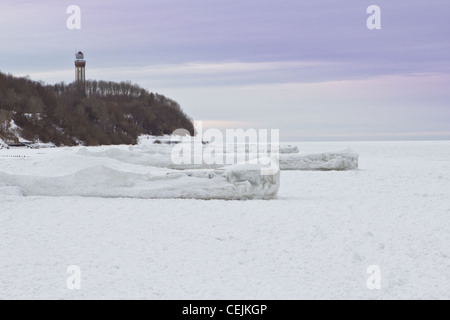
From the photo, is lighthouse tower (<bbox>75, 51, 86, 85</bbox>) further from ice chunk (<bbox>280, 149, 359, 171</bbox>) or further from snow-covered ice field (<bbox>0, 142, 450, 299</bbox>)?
snow-covered ice field (<bbox>0, 142, 450, 299</bbox>)

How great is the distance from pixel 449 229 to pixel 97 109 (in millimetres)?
53407

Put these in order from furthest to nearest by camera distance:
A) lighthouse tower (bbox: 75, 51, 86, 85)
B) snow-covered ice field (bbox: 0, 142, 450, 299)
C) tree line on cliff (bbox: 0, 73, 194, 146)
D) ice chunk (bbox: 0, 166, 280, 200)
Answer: lighthouse tower (bbox: 75, 51, 86, 85) < tree line on cliff (bbox: 0, 73, 194, 146) < ice chunk (bbox: 0, 166, 280, 200) < snow-covered ice field (bbox: 0, 142, 450, 299)

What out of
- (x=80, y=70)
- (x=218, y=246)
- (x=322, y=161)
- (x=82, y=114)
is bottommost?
(x=218, y=246)

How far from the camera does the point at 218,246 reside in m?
7.11

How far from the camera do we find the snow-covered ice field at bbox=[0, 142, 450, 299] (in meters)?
5.88

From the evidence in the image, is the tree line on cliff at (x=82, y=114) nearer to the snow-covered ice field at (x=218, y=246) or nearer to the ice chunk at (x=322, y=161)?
the ice chunk at (x=322, y=161)

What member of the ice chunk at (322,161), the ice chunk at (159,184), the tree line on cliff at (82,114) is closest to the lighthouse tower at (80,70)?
the tree line on cliff at (82,114)

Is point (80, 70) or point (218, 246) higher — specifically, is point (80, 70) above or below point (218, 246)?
above

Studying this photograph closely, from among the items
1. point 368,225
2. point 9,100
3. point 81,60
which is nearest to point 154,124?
point 81,60

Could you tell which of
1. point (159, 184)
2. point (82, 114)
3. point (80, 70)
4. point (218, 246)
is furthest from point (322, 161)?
point (80, 70)

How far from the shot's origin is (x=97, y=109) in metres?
58.7

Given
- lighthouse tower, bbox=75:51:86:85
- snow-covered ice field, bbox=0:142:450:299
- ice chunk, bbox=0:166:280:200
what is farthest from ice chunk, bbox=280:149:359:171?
lighthouse tower, bbox=75:51:86:85

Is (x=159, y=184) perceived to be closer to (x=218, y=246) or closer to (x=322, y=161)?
(x=218, y=246)

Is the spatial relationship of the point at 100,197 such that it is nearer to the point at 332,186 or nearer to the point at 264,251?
the point at 264,251
